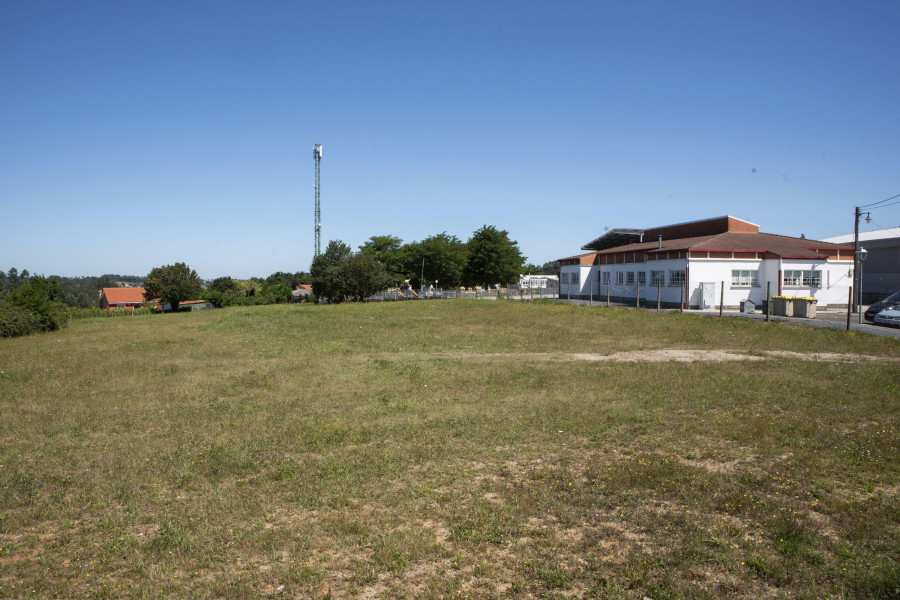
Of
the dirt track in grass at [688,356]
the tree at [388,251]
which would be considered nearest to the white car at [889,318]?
the dirt track in grass at [688,356]

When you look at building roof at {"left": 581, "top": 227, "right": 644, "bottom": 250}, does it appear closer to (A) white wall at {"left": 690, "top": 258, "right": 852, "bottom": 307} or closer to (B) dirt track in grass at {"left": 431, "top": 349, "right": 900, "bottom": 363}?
(A) white wall at {"left": 690, "top": 258, "right": 852, "bottom": 307}

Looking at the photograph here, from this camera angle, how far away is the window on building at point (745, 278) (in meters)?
36.6

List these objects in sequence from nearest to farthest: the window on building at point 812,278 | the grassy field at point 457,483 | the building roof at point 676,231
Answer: the grassy field at point 457,483
the window on building at point 812,278
the building roof at point 676,231

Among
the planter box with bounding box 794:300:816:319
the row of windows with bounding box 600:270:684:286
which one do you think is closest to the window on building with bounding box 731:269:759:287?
the row of windows with bounding box 600:270:684:286

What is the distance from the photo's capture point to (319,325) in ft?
89.9

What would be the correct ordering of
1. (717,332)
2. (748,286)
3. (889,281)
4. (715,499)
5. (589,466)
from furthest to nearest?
1. (889,281)
2. (748,286)
3. (717,332)
4. (589,466)
5. (715,499)

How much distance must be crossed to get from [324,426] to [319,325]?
730 inches

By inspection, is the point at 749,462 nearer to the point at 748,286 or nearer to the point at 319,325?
the point at 319,325

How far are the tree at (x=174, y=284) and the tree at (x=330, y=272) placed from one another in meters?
16.4

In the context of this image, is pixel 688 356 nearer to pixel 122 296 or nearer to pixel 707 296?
pixel 707 296

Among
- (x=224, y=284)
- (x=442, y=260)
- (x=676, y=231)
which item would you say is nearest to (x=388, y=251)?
(x=442, y=260)

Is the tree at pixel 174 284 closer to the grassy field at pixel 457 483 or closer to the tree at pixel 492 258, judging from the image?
the tree at pixel 492 258

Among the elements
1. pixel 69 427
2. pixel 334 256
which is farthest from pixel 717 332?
pixel 334 256

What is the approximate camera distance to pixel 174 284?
64.6 metres
